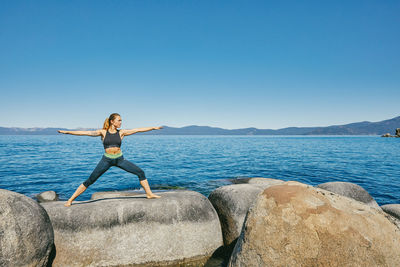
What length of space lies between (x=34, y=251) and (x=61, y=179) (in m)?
15.1

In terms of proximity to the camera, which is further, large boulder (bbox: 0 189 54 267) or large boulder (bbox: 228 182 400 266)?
large boulder (bbox: 0 189 54 267)

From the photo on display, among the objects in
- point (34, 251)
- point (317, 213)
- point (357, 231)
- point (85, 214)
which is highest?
point (317, 213)

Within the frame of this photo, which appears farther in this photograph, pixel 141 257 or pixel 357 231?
pixel 141 257

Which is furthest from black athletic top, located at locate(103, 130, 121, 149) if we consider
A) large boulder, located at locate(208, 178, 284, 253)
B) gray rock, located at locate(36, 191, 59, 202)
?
gray rock, located at locate(36, 191, 59, 202)

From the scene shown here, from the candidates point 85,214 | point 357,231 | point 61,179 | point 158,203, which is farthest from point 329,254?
point 61,179

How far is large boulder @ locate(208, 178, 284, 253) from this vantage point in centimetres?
588

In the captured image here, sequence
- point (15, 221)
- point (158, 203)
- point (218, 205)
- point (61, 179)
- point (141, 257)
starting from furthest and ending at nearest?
1. point (61, 179)
2. point (218, 205)
3. point (158, 203)
4. point (141, 257)
5. point (15, 221)

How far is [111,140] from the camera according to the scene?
225 inches

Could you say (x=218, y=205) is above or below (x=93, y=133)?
below

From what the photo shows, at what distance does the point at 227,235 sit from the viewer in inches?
235

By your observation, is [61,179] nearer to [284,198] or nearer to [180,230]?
[180,230]

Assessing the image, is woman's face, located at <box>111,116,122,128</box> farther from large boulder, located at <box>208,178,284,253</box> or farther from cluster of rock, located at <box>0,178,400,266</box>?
large boulder, located at <box>208,178,284,253</box>

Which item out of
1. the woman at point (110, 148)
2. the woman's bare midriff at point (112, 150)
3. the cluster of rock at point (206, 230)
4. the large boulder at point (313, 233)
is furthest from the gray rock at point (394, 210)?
the woman's bare midriff at point (112, 150)

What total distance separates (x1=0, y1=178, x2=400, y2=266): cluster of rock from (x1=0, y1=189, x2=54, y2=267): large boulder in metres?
0.01
